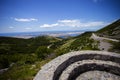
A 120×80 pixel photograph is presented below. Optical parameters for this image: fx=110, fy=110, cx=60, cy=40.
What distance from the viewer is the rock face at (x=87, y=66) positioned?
14250 mm

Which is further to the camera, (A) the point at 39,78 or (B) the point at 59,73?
(B) the point at 59,73

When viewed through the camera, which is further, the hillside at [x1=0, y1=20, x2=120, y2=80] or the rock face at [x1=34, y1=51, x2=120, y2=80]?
the hillside at [x1=0, y1=20, x2=120, y2=80]

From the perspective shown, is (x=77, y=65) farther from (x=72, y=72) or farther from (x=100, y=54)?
(x=100, y=54)

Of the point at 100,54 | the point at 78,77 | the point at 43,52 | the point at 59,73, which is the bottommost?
the point at 43,52

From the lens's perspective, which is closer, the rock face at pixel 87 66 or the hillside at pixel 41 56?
the rock face at pixel 87 66

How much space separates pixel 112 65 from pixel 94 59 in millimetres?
2875

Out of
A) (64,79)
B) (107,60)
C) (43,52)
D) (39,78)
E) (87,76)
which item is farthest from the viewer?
(43,52)

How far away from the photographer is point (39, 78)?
11391mm

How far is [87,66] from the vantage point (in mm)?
16375

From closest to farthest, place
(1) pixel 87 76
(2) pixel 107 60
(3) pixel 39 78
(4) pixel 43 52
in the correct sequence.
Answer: (3) pixel 39 78 < (1) pixel 87 76 < (2) pixel 107 60 < (4) pixel 43 52

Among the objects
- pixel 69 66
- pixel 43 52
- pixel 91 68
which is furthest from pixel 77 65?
pixel 43 52

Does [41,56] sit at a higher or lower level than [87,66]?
lower

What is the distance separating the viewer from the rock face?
46.8 feet

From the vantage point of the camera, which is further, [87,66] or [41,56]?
[41,56]
